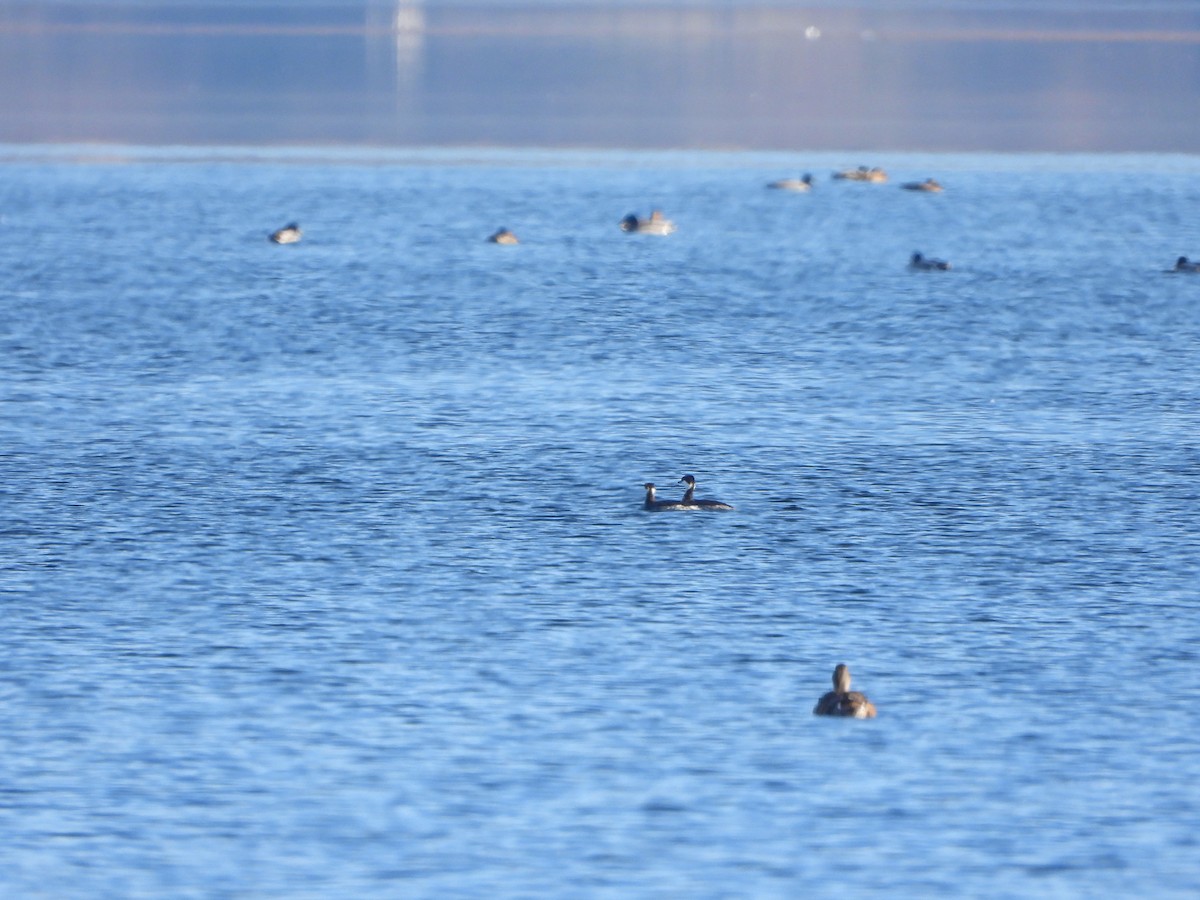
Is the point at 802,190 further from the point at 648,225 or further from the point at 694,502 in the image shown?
the point at 694,502

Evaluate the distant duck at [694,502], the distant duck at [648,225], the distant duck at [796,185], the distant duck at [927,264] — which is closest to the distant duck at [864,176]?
the distant duck at [796,185]

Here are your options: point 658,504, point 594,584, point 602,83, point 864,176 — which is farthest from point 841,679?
point 602,83

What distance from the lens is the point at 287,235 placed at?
45.8 metres

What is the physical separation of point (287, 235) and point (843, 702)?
32637mm

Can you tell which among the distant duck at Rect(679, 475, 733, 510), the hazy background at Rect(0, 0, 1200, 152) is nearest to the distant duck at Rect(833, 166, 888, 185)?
the hazy background at Rect(0, 0, 1200, 152)

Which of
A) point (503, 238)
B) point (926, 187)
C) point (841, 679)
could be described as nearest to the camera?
point (841, 679)

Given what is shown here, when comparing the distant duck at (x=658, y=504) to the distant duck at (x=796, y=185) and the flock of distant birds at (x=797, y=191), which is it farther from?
the distant duck at (x=796, y=185)

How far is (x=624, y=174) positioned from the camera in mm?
62281

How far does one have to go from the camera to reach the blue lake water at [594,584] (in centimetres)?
1320

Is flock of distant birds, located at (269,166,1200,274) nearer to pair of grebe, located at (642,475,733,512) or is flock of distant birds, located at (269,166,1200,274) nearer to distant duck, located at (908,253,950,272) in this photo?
distant duck, located at (908,253,950,272)

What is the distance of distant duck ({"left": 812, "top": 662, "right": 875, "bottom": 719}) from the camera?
49.3ft

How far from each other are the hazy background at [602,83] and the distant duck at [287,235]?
83.9 ft

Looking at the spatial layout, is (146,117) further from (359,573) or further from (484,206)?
(359,573)

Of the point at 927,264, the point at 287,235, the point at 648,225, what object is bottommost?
the point at 927,264
